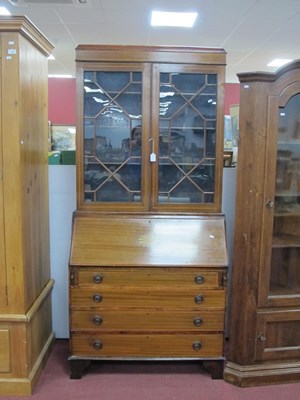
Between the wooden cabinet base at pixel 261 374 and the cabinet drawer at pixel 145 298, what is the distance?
42 cm

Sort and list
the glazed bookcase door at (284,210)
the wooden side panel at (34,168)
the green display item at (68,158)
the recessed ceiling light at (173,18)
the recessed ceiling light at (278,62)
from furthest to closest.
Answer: the recessed ceiling light at (278,62)
the recessed ceiling light at (173,18)
the green display item at (68,158)
the glazed bookcase door at (284,210)
the wooden side panel at (34,168)

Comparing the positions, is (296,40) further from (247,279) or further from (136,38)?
(247,279)

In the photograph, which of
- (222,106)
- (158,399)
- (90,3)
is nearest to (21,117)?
(222,106)

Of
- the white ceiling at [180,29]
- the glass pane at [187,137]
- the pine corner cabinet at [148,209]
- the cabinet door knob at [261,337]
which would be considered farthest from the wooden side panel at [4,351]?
the white ceiling at [180,29]

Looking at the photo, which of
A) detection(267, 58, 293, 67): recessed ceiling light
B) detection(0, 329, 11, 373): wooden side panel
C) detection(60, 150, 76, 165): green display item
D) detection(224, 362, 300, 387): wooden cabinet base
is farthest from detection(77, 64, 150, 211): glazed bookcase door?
detection(267, 58, 293, 67): recessed ceiling light

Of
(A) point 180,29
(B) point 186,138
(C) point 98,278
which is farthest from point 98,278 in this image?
(A) point 180,29

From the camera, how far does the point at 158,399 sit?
6.98ft

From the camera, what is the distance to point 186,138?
2.39 meters

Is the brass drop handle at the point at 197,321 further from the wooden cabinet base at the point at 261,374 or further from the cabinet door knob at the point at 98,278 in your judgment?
the cabinet door knob at the point at 98,278

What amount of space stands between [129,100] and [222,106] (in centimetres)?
57

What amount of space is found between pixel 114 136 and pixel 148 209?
506 mm

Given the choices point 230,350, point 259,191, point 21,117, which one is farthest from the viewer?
point 230,350

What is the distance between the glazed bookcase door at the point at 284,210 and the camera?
86.2 inches

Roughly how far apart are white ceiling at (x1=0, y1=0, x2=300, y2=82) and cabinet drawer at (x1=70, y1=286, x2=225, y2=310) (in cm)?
355
